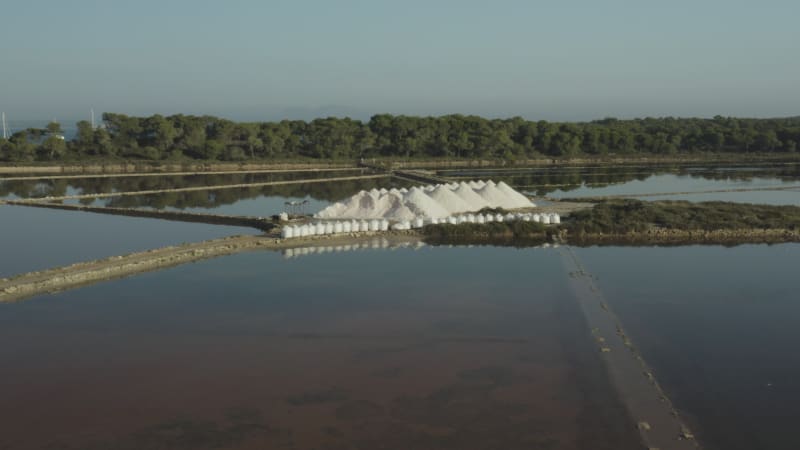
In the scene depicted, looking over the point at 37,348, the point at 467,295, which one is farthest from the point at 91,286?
the point at 467,295

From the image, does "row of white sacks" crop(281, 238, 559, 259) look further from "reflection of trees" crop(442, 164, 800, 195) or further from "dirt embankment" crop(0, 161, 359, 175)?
"dirt embankment" crop(0, 161, 359, 175)

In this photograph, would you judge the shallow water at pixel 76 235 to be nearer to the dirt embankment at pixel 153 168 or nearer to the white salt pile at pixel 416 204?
the white salt pile at pixel 416 204

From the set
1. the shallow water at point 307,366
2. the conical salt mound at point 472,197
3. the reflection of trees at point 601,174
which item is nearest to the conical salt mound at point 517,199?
the conical salt mound at point 472,197

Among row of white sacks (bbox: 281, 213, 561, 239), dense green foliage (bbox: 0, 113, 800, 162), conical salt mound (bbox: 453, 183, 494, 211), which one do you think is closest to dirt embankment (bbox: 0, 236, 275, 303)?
row of white sacks (bbox: 281, 213, 561, 239)

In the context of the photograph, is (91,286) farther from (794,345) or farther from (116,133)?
(116,133)

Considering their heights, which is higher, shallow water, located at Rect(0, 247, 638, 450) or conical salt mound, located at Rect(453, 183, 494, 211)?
conical salt mound, located at Rect(453, 183, 494, 211)

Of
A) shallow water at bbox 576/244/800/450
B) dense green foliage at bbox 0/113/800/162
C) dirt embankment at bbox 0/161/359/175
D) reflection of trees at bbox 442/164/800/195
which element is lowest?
shallow water at bbox 576/244/800/450

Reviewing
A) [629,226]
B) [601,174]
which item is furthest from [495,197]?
[601,174]
